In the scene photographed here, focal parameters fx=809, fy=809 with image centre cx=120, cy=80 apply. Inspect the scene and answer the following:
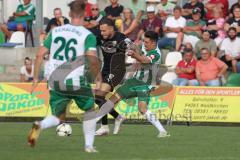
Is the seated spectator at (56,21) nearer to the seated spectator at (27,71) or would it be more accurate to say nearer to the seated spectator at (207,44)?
the seated spectator at (27,71)

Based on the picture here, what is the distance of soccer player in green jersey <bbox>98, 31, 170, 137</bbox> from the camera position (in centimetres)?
1541

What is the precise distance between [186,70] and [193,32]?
5.42ft

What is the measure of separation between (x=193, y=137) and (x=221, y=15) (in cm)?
815

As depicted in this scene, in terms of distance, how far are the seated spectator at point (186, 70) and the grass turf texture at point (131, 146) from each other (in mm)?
4509

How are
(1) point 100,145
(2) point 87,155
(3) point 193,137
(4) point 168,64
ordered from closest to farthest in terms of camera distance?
(2) point 87,155 → (1) point 100,145 → (3) point 193,137 → (4) point 168,64

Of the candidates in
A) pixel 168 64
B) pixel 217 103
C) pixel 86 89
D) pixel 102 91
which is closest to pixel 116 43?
pixel 102 91

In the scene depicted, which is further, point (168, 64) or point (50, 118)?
point (168, 64)

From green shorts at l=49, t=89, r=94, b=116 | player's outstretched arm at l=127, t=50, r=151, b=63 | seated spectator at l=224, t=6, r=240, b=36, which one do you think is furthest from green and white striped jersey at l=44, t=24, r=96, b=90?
seated spectator at l=224, t=6, r=240, b=36

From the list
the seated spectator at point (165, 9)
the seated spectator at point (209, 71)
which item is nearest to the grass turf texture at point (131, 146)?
the seated spectator at point (209, 71)

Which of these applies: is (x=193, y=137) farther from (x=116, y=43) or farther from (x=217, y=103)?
(x=217, y=103)

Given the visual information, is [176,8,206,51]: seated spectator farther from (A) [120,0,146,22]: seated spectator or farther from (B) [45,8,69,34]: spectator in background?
(B) [45,8,69,34]: spectator in background

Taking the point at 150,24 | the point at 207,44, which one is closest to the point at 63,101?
the point at 207,44

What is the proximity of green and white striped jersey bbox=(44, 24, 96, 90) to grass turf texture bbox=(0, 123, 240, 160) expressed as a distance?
1141mm

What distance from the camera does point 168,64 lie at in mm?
22656
